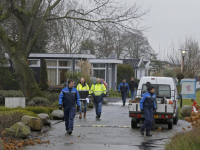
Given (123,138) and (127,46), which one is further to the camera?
(127,46)

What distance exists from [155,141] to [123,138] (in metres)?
1.03

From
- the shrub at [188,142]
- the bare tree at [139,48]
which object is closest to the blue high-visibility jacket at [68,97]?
the shrub at [188,142]

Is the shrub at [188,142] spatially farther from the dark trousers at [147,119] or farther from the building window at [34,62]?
the building window at [34,62]

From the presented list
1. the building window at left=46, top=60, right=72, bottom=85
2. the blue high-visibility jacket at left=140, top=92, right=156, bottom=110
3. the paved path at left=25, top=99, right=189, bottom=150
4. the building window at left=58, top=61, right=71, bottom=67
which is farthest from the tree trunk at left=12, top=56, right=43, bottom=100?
the building window at left=58, top=61, right=71, bottom=67

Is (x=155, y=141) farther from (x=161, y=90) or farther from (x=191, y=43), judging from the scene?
(x=191, y=43)

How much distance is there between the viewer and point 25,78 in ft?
68.5

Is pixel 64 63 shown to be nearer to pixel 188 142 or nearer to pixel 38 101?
pixel 38 101

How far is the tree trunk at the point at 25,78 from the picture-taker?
20.6 meters

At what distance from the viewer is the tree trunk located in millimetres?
20641

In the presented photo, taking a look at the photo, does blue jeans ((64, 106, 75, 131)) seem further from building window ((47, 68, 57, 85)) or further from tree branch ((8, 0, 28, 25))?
building window ((47, 68, 57, 85))

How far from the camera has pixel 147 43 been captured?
73.6 metres

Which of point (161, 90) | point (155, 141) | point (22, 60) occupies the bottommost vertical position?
point (155, 141)

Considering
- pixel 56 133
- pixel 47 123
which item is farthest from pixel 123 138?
pixel 47 123

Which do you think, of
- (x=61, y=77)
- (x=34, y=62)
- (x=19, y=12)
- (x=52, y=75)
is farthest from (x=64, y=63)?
(x=19, y=12)
